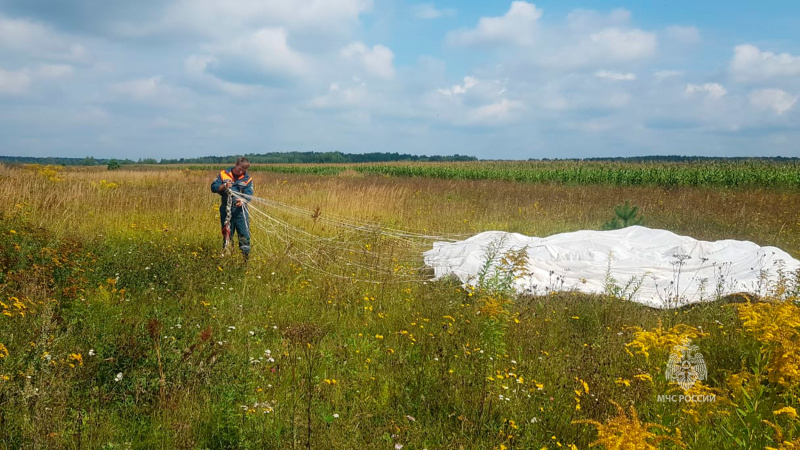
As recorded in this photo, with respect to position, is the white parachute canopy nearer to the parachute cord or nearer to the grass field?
the grass field

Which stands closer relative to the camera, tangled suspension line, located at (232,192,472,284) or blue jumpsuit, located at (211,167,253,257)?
tangled suspension line, located at (232,192,472,284)

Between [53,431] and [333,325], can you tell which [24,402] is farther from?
[333,325]

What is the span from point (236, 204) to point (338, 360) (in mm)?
4103

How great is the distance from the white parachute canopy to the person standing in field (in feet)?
9.97

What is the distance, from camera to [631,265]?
7.68m

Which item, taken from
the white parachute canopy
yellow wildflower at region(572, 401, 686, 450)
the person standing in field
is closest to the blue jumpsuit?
the person standing in field

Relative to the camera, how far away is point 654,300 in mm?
6336

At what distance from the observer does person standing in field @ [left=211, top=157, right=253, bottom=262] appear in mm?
7461

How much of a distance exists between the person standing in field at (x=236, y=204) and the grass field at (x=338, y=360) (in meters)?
0.42

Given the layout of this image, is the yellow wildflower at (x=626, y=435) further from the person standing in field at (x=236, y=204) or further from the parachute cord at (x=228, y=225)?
the parachute cord at (x=228, y=225)

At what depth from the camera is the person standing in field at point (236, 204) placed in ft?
24.5

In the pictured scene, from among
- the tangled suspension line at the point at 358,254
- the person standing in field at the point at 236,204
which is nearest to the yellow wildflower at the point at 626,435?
the tangled suspension line at the point at 358,254

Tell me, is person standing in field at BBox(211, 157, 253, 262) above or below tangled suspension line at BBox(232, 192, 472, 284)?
above

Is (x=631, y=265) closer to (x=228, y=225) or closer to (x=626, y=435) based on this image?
(x=626, y=435)
